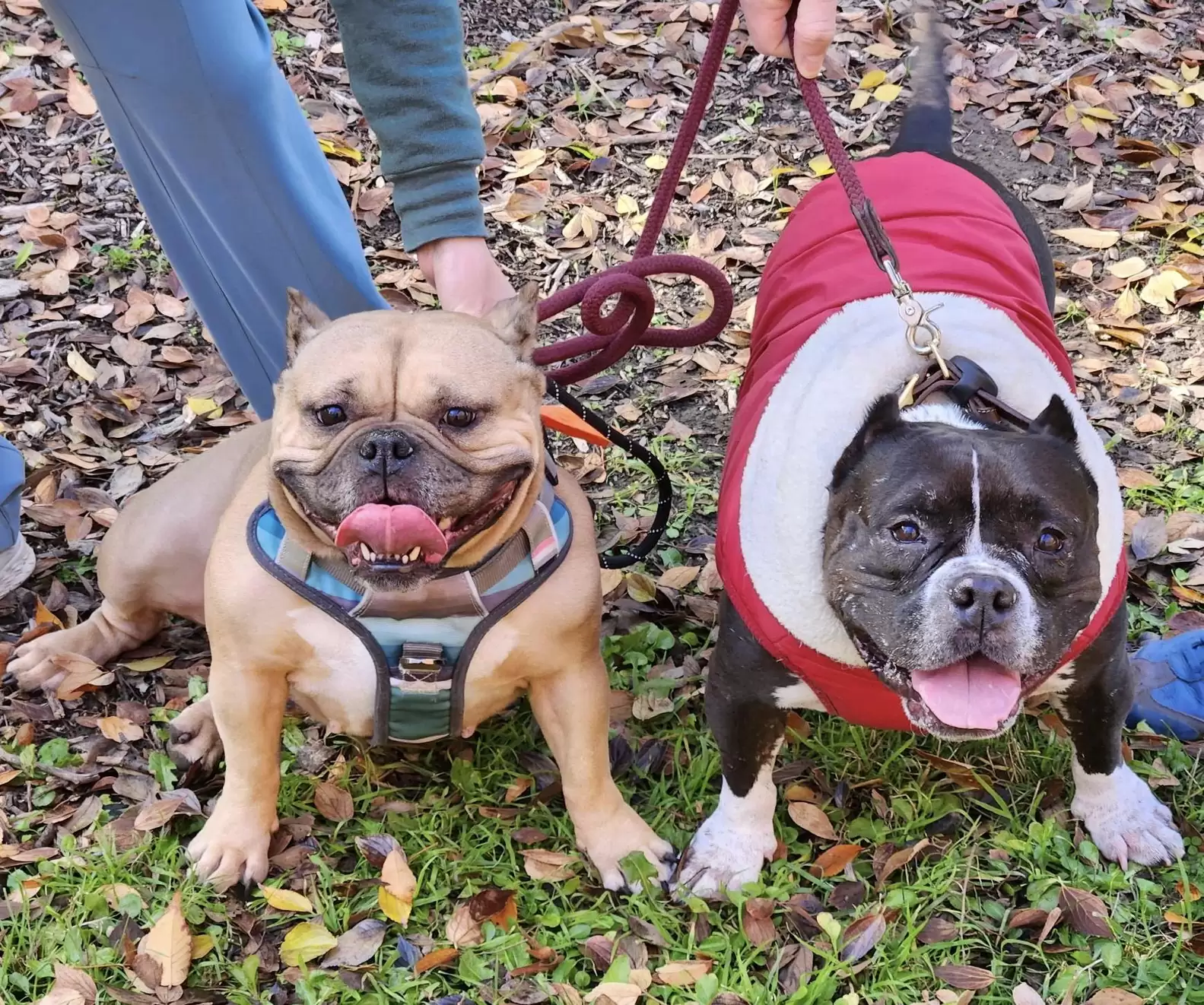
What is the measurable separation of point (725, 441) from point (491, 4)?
2.87 m

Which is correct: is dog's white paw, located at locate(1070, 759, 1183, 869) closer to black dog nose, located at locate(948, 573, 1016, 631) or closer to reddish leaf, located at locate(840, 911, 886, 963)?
reddish leaf, located at locate(840, 911, 886, 963)

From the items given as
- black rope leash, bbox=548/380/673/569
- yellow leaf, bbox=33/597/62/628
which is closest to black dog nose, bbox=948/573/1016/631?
black rope leash, bbox=548/380/673/569

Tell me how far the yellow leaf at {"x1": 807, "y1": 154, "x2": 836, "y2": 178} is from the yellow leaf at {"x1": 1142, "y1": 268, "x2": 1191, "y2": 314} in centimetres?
133

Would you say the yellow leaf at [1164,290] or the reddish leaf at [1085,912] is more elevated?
the yellow leaf at [1164,290]

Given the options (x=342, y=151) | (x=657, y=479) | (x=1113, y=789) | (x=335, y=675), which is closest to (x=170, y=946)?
(x=335, y=675)

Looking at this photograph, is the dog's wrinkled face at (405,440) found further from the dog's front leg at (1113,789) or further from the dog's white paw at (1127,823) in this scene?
the dog's white paw at (1127,823)

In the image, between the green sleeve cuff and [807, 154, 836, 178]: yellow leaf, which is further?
[807, 154, 836, 178]: yellow leaf

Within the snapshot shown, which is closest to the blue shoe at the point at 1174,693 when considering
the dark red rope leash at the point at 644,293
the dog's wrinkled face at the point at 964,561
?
the dog's wrinkled face at the point at 964,561

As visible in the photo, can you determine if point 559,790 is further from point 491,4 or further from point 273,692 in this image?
point 491,4

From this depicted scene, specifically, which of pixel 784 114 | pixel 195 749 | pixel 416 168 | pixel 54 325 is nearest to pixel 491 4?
pixel 784 114

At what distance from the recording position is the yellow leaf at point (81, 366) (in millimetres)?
4340

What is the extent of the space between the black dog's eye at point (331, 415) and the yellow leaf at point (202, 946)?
3.96 ft

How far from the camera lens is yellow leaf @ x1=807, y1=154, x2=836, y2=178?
505cm

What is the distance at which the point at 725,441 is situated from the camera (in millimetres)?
4148
